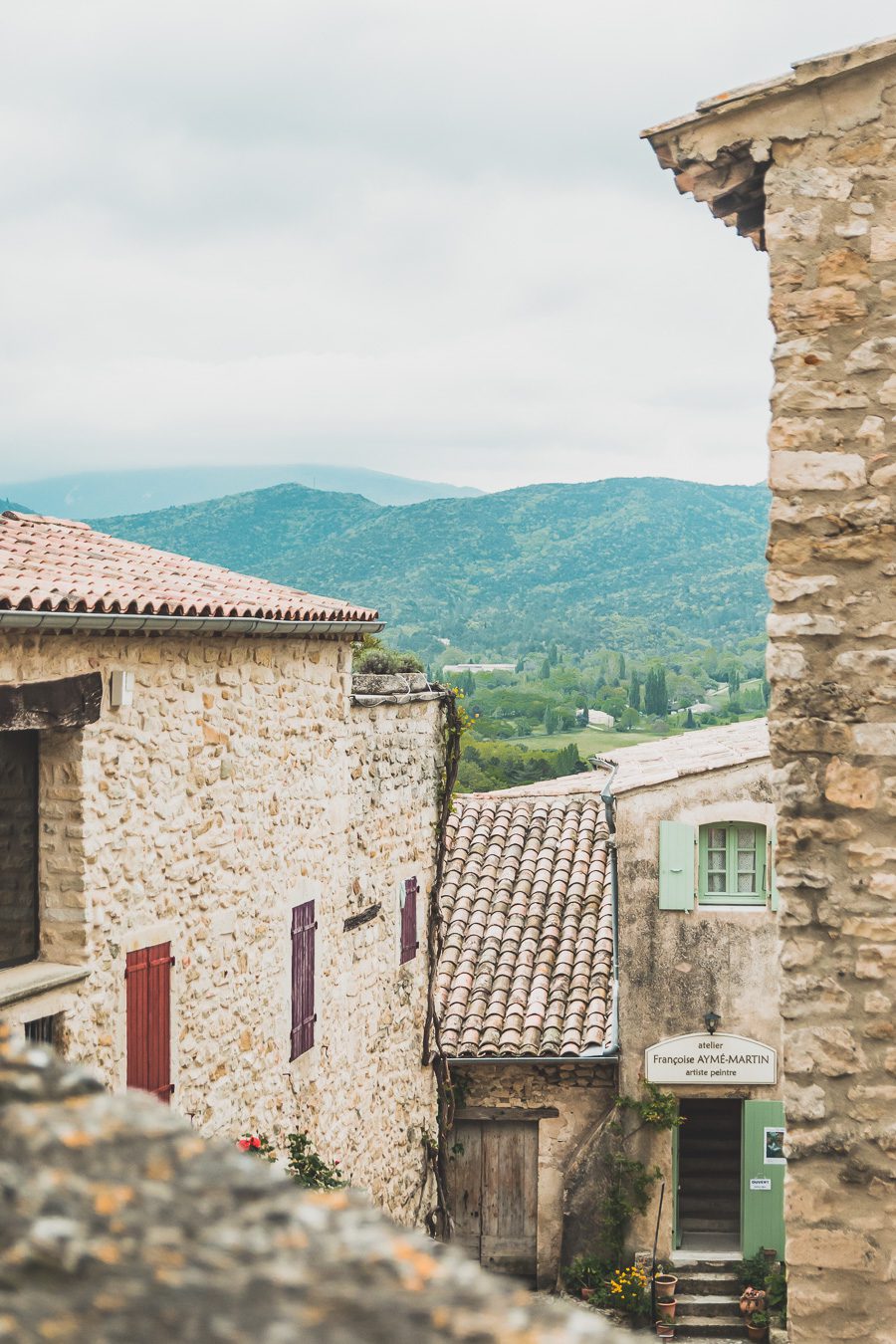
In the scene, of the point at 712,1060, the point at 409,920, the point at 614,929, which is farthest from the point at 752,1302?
the point at 409,920

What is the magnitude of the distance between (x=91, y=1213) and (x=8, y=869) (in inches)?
214

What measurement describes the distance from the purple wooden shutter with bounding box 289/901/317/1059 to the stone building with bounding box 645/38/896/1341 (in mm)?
5096

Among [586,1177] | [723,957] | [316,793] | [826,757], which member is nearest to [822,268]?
[826,757]

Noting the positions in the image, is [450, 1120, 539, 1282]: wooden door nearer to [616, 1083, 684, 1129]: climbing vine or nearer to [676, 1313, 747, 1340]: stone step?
[616, 1083, 684, 1129]: climbing vine

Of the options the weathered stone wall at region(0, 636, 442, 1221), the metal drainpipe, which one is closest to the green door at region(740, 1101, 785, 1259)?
the metal drainpipe

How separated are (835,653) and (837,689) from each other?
0.43 feet

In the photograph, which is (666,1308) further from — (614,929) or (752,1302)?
(614,929)

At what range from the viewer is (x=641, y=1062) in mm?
14023

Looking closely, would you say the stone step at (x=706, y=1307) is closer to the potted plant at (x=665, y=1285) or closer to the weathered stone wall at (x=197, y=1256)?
the potted plant at (x=665, y=1285)

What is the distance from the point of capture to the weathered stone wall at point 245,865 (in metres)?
6.46

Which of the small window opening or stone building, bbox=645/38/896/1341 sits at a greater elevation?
stone building, bbox=645/38/896/1341

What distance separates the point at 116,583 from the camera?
6.78 m

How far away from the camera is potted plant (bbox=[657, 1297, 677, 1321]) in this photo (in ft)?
44.0

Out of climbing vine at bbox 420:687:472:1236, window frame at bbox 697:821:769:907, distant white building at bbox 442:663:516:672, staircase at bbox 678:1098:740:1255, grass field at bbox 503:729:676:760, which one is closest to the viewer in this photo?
climbing vine at bbox 420:687:472:1236
